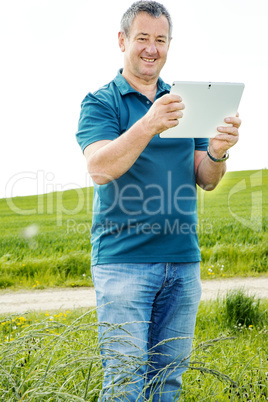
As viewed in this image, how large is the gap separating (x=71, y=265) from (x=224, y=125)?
647cm

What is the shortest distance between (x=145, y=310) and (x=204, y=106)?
3.36 feet

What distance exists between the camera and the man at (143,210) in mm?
2248

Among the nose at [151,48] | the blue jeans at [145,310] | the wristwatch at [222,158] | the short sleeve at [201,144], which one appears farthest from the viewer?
the short sleeve at [201,144]

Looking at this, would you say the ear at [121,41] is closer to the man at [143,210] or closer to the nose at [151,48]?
the man at [143,210]

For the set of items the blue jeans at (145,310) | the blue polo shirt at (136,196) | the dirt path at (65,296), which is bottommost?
the dirt path at (65,296)

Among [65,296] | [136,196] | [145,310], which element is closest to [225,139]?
[136,196]

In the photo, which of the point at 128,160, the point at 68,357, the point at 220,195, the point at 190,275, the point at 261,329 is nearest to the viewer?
the point at 68,357

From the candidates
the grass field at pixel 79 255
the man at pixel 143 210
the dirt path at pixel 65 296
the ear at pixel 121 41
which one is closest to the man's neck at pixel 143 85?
the man at pixel 143 210

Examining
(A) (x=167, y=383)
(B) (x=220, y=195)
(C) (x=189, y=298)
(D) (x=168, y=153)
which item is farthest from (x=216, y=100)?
(B) (x=220, y=195)

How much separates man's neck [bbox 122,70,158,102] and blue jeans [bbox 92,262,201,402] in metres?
0.92

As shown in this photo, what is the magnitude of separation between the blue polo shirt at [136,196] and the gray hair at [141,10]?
307mm

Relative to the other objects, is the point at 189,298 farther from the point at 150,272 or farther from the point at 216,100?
the point at 216,100

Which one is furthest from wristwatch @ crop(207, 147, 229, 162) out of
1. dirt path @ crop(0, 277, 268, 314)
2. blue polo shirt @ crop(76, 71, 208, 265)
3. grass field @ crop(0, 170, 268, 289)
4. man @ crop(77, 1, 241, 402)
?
grass field @ crop(0, 170, 268, 289)

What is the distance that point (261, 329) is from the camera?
473 cm
